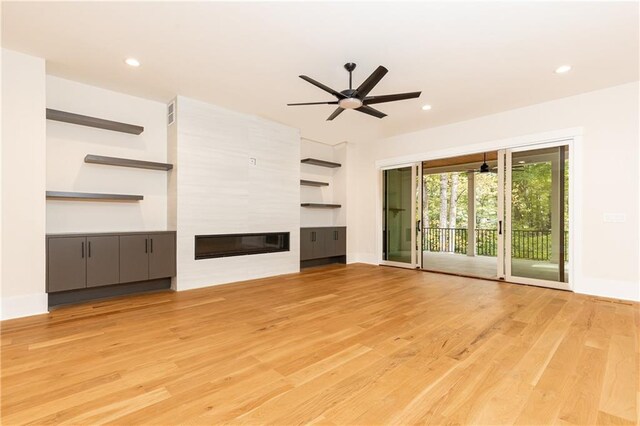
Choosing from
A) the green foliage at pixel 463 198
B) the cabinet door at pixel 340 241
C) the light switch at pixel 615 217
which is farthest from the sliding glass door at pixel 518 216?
the green foliage at pixel 463 198

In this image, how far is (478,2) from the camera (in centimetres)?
252

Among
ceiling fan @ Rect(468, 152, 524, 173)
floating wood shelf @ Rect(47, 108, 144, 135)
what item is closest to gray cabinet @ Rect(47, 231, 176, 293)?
floating wood shelf @ Rect(47, 108, 144, 135)

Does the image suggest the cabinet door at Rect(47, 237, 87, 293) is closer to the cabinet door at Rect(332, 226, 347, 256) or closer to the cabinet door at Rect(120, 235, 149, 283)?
the cabinet door at Rect(120, 235, 149, 283)

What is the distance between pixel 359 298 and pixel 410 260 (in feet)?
9.52

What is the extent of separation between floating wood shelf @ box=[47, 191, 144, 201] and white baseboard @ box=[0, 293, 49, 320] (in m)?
1.19

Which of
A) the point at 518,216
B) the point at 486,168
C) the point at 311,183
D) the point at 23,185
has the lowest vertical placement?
the point at 518,216

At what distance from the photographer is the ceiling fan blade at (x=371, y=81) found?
296cm

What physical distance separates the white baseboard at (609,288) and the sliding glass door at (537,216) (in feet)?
0.69

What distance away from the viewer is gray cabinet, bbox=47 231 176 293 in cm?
351

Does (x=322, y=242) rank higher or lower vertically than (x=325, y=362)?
higher

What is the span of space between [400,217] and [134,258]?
522 centimetres

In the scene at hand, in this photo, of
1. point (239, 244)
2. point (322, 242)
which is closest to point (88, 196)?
point (239, 244)

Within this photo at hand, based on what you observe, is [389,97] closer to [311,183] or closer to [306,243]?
[311,183]

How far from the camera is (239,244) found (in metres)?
5.31
